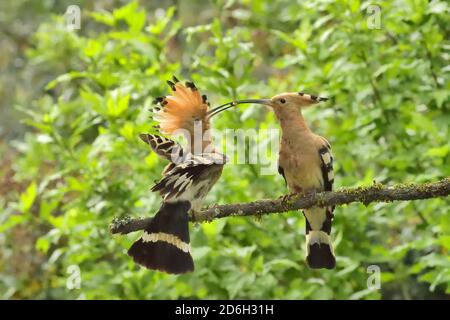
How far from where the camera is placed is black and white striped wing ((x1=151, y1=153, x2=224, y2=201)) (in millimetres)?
2081

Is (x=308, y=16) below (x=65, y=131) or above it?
above

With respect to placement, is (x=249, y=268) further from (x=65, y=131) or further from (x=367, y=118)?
(x=65, y=131)

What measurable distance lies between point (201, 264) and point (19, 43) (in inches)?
210

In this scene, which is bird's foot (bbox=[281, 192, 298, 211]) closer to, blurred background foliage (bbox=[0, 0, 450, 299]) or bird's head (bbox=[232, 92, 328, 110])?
bird's head (bbox=[232, 92, 328, 110])

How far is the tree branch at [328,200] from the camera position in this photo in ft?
7.22

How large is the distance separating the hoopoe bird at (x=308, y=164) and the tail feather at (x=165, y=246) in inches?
20.8

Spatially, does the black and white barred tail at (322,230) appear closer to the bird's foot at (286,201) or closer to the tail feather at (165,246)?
the bird's foot at (286,201)

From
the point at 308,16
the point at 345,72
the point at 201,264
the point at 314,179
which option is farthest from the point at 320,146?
the point at 308,16

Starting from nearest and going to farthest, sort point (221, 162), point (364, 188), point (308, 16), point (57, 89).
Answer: point (221, 162) < point (364, 188) < point (308, 16) < point (57, 89)

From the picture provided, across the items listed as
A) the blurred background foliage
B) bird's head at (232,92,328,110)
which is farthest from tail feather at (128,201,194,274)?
the blurred background foliage

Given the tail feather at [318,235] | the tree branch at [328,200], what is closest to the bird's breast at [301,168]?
the tail feather at [318,235]

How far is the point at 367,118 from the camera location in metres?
3.94

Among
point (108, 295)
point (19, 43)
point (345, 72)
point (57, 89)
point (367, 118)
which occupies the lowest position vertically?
point (108, 295)

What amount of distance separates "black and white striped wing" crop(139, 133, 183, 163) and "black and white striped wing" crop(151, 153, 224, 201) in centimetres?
5
